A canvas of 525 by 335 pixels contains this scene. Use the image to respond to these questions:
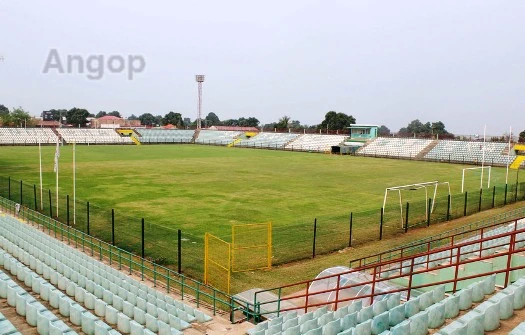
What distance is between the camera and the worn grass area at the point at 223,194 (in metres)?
21.7

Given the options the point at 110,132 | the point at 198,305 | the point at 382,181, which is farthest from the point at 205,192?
the point at 110,132

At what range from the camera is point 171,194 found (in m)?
33.8

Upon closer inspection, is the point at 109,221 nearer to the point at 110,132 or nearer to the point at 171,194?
the point at 171,194

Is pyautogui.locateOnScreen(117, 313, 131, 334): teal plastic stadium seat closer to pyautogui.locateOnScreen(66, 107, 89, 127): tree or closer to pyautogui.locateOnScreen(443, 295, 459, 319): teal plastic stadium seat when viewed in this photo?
pyautogui.locateOnScreen(443, 295, 459, 319): teal plastic stadium seat

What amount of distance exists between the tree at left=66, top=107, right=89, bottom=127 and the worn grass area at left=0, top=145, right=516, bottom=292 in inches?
4508

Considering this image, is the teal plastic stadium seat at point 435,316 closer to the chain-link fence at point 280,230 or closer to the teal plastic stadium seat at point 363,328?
the teal plastic stadium seat at point 363,328

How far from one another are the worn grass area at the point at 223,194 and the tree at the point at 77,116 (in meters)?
114

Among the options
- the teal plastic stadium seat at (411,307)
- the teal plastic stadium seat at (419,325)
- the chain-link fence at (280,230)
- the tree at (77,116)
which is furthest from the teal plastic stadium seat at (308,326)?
the tree at (77,116)

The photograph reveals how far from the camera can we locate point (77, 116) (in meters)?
169

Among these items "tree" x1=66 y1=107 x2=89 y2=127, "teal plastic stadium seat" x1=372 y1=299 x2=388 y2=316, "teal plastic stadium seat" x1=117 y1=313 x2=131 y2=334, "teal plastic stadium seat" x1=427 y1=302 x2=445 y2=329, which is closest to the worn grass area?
"teal plastic stadium seat" x1=117 y1=313 x2=131 y2=334

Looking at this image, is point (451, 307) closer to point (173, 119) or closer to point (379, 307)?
point (379, 307)

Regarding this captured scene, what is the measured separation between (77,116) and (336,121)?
9600 cm

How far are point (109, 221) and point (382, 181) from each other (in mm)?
28615

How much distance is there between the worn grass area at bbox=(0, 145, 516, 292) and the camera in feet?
71.3
